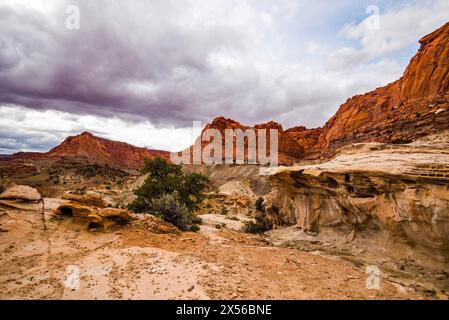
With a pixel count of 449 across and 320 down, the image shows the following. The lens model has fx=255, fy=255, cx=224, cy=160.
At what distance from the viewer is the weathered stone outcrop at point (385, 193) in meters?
7.99

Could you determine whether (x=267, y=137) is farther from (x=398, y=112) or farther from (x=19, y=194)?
(x=19, y=194)

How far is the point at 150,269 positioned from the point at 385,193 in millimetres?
8757

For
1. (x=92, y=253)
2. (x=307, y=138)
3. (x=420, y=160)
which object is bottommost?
(x=92, y=253)

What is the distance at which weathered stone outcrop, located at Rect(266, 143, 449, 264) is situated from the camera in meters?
7.99

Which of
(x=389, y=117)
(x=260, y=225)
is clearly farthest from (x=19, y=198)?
(x=389, y=117)

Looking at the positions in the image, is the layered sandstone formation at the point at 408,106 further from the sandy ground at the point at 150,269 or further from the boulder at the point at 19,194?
the boulder at the point at 19,194

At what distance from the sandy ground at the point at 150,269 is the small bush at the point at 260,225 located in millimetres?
7117

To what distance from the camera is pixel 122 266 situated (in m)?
7.41

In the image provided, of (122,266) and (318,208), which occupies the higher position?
(318,208)
